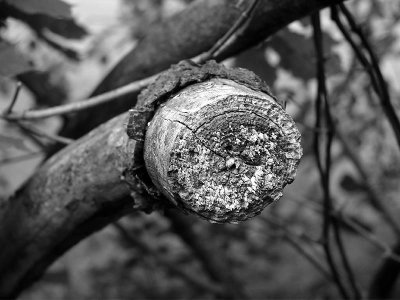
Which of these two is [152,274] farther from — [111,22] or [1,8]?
[1,8]

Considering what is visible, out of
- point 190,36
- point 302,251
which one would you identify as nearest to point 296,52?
point 190,36

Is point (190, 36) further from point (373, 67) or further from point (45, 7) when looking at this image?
point (373, 67)

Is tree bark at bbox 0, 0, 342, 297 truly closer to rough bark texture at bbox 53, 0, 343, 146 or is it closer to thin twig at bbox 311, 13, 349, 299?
rough bark texture at bbox 53, 0, 343, 146

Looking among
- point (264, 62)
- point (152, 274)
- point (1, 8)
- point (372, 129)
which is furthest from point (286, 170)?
point (372, 129)

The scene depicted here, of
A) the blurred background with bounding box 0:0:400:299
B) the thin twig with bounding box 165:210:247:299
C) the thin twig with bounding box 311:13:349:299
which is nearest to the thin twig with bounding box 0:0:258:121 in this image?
the thin twig with bounding box 311:13:349:299

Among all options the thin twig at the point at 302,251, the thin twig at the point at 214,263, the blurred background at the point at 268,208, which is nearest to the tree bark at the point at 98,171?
the blurred background at the point at 268,208

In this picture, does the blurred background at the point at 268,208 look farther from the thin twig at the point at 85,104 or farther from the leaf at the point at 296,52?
the thin twig at the point at 85,104
